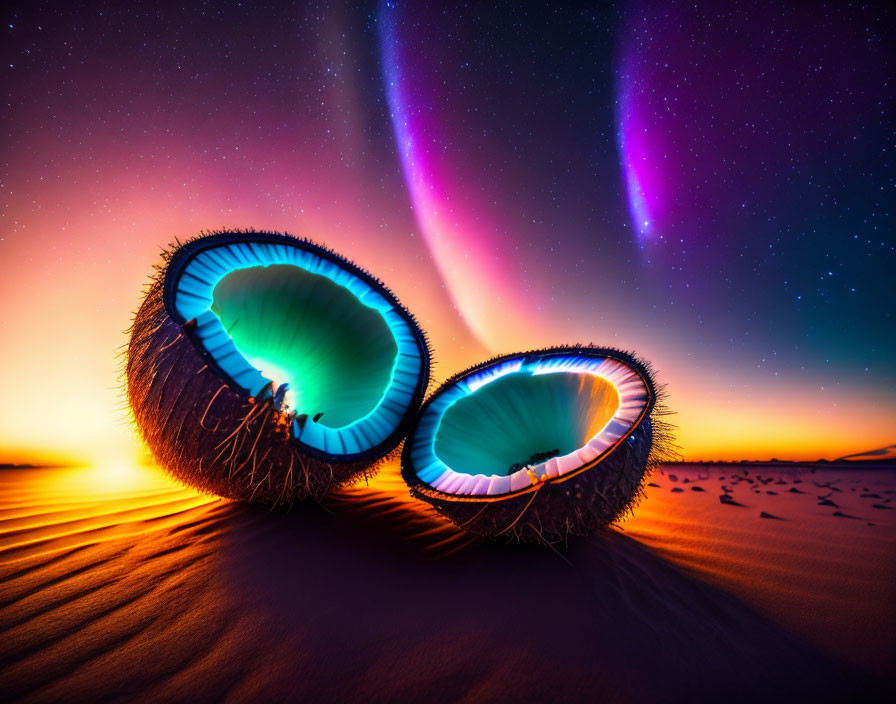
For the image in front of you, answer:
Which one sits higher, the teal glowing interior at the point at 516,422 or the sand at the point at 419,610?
the teal glowing interior at the point at 516,422

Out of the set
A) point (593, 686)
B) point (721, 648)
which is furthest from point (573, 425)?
point (593, 686)

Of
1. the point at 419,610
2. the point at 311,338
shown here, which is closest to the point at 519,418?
the point at 419,610

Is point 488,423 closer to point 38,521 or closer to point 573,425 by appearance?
point 573,425

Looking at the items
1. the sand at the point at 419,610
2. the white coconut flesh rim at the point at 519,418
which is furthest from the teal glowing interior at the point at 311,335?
the sand at the point at 419,610

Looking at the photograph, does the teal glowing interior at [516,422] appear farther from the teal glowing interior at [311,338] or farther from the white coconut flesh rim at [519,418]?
the teal glowing interior at [311,338]

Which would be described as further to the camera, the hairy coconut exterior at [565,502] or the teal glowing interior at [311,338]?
the teal glowing interior at [311,338]

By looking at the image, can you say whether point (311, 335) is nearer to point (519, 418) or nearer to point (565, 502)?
point (519, 418)

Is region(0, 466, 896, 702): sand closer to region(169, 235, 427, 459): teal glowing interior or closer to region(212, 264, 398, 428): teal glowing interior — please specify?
region(169, 235, 427, 459): teal glowing interior
